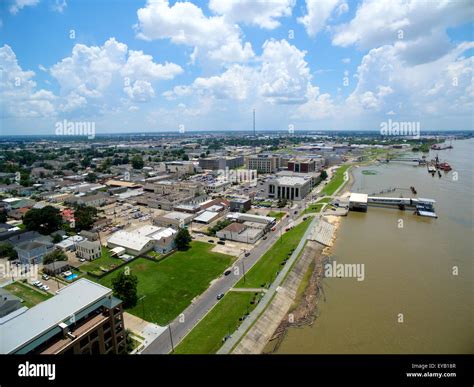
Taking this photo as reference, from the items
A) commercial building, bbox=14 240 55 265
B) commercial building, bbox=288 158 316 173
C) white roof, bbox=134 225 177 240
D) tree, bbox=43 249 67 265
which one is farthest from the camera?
commercial building, bbox=288 158 316 173

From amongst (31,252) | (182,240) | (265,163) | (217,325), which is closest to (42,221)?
(31,252)

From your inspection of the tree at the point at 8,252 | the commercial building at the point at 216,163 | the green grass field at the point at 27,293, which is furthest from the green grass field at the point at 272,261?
the commercial building at the point at 216,163

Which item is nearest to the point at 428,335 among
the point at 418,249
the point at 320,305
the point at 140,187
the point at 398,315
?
the point at 398,315

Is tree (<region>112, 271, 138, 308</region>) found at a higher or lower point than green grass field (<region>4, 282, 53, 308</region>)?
higher

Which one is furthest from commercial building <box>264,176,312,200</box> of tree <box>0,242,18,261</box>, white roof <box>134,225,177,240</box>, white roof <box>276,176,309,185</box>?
tree <box>0,242,18,261</box>

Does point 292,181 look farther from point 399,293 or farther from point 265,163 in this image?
point 399,293

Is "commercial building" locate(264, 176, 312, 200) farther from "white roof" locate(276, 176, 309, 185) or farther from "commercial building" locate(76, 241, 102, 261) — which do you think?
"commercial building" locate(76, 241, 102, 261)

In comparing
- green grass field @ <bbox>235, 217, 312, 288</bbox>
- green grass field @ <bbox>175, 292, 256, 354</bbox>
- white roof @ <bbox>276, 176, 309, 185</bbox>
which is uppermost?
white roof @ <bbox>276, 176, 309, 185</bbox>
